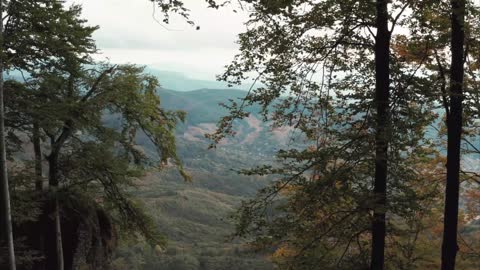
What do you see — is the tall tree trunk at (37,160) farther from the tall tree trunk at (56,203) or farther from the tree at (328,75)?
the tree at (328,75)

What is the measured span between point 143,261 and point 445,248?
119m

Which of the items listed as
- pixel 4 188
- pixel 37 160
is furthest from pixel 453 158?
pixel 37 160

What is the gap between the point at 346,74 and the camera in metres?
9.66

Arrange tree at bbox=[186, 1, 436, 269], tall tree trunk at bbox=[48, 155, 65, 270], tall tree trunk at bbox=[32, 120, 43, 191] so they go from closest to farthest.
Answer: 1. tree at bbox=[186, 1, 436, 269]
2. tall tree trunk at bbox=[32, 120, 43, 191]
3. tall tree trunk at bbox=[48, 155, 65, 270]

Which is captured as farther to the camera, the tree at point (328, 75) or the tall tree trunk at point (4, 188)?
the tall tree trunk at point (4, 188)

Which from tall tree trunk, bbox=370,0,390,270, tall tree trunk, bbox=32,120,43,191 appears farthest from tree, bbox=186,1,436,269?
tall tree trunk, bbox=32,120,43,191

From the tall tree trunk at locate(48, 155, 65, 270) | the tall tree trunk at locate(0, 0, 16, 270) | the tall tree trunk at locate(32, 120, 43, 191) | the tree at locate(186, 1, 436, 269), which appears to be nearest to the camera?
the tree at locate(186, 1, 436, 269)

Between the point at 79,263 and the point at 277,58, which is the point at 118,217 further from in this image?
the point at 277,58

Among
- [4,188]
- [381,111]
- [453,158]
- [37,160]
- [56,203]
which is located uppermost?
[381,111]

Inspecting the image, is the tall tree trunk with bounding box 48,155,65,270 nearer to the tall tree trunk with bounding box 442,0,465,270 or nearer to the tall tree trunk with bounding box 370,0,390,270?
the tall tree trunk with bounding box 370,0,390,270

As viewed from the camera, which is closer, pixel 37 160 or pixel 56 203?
pixel 37 160

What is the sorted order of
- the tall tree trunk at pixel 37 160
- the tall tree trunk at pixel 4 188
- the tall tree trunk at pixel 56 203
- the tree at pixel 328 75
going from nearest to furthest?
the tree at pixel 328 75, the tall tree trunk at pixel 4 188, the tall tree trunk at pixel 37 160, the tall tree trunk at pixel 56 203

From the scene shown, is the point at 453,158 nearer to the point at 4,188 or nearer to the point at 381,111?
the point at 381,111

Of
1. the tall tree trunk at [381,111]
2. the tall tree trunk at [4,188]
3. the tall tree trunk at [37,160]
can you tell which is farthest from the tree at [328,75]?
the tall tree trunk at [37,160]
